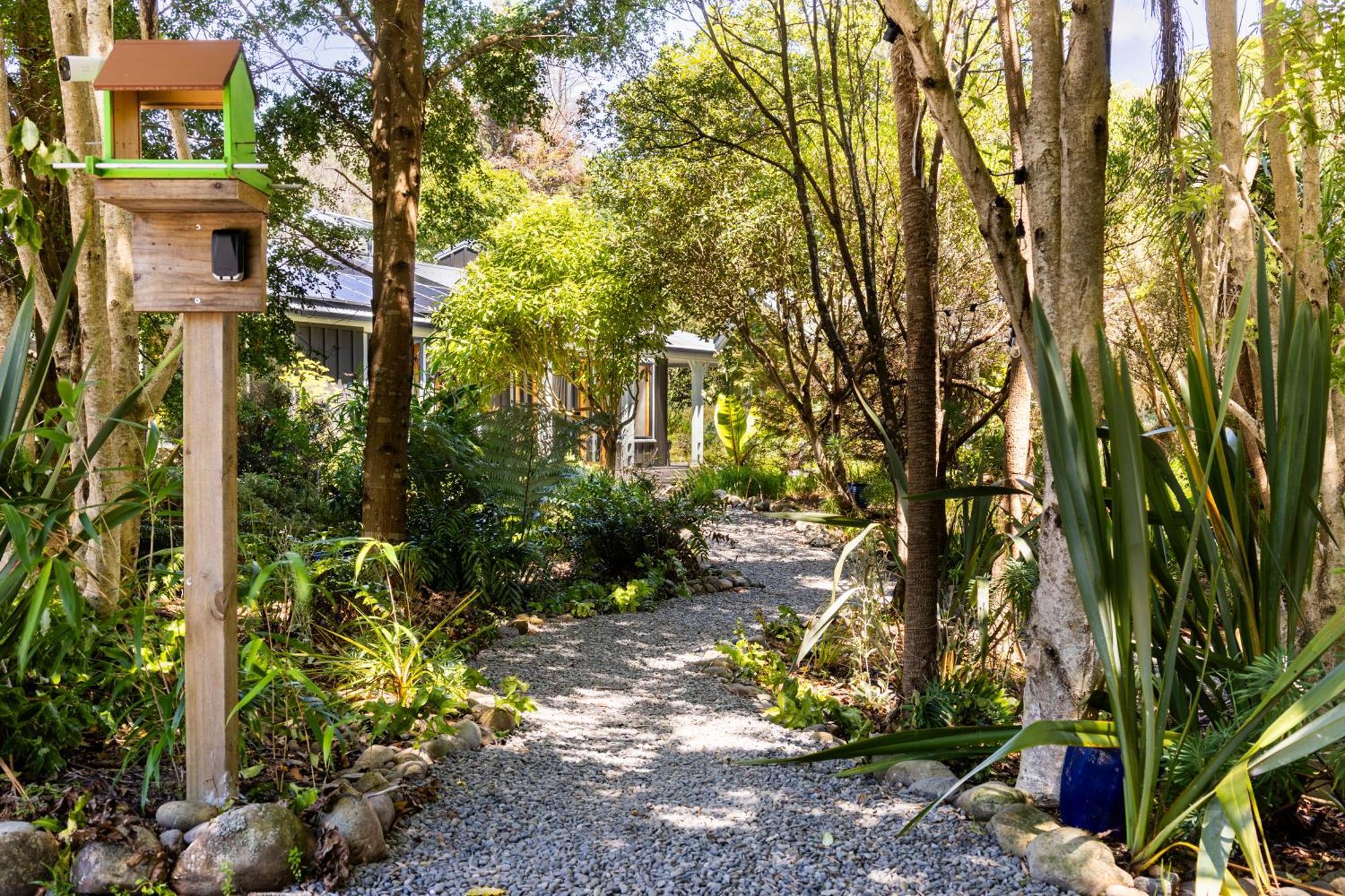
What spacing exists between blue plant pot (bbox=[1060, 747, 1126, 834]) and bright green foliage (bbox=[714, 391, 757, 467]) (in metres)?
11.7

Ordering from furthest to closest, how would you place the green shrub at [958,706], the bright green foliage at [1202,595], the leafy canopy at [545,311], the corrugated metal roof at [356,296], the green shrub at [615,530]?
1. the leafy canopy at [545,311]
2. the corrugated metal roof at [356,296]
3. the green shrub at [615,530]
4. the green shrub at [958,706]
5. the bright green foliage at [1202,595]

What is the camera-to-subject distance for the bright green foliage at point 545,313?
11281 millimetres

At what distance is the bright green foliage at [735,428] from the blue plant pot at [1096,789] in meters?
11.7

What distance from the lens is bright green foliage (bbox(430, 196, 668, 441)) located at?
1128cm

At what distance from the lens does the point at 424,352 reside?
13.3 m

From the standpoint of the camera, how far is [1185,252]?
27.8 feet

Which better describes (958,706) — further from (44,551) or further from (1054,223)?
(44,551)

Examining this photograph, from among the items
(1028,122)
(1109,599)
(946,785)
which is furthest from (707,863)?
(1028,122)

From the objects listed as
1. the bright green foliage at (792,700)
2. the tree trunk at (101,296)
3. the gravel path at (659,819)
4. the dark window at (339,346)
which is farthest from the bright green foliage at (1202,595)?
the dark window at (339,346)

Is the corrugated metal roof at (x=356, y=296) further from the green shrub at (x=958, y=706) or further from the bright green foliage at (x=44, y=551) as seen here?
the green shrub at (x=958, y=706)

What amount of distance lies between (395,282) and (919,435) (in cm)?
287

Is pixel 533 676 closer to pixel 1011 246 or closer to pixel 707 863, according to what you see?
pixel 707 863

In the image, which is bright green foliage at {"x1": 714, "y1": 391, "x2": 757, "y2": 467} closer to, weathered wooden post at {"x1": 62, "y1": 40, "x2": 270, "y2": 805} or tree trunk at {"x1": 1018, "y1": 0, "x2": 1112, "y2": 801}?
tree trunk at {"x1": 1018, "y1": 0, "x2": 1112, "y2": 801}

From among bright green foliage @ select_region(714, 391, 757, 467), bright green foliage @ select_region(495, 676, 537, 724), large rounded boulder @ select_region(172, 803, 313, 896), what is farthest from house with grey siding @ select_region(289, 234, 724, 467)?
large rounded boulder @ select_region(172, 803, 313, 896)
